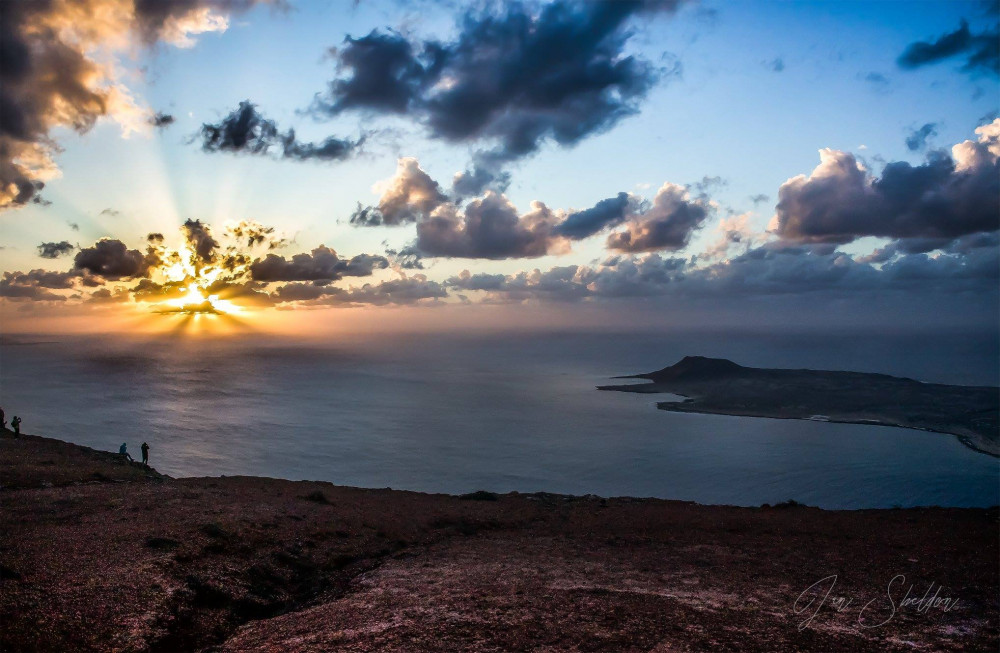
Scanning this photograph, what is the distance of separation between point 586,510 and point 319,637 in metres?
17.4

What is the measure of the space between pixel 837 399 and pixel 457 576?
12381 centimetres

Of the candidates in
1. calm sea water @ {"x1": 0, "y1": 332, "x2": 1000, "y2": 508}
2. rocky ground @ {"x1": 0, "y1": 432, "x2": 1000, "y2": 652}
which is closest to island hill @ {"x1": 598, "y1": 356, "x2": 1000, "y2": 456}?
calm sea water @ {"x1": 0, "y1": 332, "x2": 1000, "y2": 508}

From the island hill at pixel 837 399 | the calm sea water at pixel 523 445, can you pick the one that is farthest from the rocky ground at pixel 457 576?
Result: the island hill at pixel 837 399

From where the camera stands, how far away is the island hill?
92.7 m

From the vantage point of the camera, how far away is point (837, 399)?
116m

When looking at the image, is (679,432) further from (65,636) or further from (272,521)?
(65,636)

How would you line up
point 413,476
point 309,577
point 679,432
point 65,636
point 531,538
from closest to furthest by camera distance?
point 65,636 → point 309,577 → point 531,538 → point 413,476 → point 679,432

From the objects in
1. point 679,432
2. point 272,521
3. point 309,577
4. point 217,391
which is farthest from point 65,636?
point 217,391

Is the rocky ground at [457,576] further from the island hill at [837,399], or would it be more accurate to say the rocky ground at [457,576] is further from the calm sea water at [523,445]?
the island hill at [837,399]

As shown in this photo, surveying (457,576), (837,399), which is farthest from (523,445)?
(457,576)

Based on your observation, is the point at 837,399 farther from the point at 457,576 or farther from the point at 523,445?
the point at 457,576

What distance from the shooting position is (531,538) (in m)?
21.0

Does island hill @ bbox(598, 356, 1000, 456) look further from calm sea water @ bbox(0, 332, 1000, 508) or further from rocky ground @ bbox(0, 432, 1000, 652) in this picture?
rocky ground @ bbox(0, 432, 1000, 652)

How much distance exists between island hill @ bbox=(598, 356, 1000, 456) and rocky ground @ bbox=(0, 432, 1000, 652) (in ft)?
261
